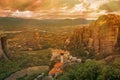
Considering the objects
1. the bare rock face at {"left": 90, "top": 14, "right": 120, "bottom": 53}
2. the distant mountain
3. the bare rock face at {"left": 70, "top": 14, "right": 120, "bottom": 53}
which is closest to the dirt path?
the bare rock face at {"left": 70, "top": 14, "right": 120, "bottom": 53}

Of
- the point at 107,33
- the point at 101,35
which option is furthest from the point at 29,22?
the point at 107,33

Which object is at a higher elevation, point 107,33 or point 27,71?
point 107,33

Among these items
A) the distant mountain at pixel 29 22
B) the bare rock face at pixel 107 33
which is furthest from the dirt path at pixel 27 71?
the bare rock face at pixel 107 33

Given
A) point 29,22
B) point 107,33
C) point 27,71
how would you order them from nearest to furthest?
point 107,33 < point 27,71 < point 29,22

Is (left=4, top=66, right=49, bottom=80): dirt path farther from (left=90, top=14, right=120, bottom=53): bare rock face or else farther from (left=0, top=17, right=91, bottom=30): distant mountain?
(left=90, top=14, right=120, bottom=53): bare rock face

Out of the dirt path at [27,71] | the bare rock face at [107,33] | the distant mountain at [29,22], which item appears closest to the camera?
the bare rock face at [107,33]

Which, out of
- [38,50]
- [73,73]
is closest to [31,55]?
A: [38,50]

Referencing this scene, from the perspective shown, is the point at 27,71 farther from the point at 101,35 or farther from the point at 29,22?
the point at 101,35

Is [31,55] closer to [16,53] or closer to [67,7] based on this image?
[16,53]

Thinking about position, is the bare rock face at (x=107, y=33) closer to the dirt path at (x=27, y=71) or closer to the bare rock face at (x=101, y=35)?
the bare rock face at (x=101, y=35)
